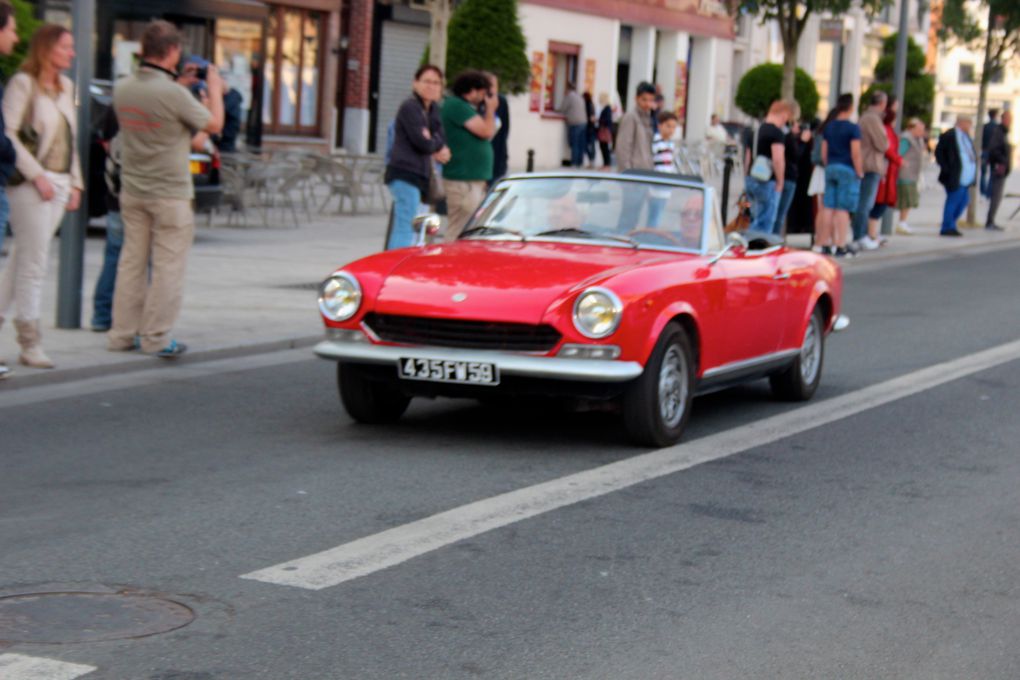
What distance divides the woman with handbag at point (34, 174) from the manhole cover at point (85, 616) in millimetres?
4854

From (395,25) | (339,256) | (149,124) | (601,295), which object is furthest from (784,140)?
(395,25)

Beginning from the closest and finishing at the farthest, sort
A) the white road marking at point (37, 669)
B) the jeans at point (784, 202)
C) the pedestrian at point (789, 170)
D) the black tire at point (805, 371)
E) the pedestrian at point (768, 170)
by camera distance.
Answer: the white road marking at point (37, 669) < the black tire at point (805, 371) < the pedestrian at point (768, 170) < the pedestrian at point (789, 170) < the jeans at point (784, 202)

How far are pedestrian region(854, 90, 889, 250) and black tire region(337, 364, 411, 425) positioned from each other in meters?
14.2

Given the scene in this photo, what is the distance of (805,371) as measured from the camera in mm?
10359

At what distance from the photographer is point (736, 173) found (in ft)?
140

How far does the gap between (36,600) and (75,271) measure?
646 centimetres

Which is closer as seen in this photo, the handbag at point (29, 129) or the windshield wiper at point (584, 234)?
the windshield wiper at point (584, 234)

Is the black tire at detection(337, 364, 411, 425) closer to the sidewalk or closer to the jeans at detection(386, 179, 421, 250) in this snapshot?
the sidewalk

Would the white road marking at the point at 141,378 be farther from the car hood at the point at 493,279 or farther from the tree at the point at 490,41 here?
the tree at the point at 490,41

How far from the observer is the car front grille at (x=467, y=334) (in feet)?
26.4

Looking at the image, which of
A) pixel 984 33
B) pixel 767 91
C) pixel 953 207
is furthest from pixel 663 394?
pixel 767 91

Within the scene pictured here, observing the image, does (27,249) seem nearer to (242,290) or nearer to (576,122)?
(242,290)

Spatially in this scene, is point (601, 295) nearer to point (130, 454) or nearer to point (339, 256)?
point (130, 454)

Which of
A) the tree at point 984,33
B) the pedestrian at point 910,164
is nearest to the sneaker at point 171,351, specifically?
the pedestrian at point 910,164
